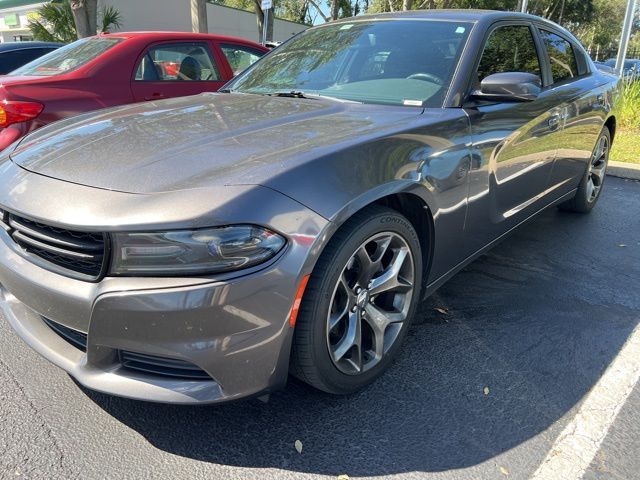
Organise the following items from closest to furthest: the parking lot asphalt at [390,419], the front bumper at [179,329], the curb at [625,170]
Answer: the front bumper at [179,329]
the parking lot asphalt at [390,419]
the curb at [625,170]

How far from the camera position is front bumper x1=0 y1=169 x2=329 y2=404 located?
1.70m

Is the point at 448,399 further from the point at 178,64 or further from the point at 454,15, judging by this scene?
the point at 178,64

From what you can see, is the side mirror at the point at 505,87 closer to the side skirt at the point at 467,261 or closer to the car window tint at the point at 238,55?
the side skirt at the point at 467,261

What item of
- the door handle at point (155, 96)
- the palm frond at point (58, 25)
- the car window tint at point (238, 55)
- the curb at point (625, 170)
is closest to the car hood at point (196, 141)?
the door handle at point (155, 96)

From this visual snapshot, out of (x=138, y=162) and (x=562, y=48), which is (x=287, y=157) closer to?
(x=138, y=162)

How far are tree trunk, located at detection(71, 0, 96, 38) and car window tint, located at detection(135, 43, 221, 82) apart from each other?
878 cm

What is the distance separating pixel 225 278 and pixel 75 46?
184 inches

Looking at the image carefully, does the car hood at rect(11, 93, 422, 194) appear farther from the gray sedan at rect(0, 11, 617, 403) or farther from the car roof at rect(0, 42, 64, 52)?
the car roof at rect(0, 42, 64, 52)

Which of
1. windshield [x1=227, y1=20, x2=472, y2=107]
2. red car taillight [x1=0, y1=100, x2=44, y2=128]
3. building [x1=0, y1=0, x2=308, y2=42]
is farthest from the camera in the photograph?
building [x1=0, y1=0, x2=308, y2=42]

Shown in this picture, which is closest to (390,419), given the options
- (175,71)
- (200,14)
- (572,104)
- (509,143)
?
(509,143)

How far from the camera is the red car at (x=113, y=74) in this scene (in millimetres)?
4117

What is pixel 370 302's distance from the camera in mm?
2309

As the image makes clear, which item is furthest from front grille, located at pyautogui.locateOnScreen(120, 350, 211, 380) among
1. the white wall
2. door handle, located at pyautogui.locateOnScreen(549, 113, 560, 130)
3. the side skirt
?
the white wall

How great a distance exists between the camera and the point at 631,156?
7582 millimetres
